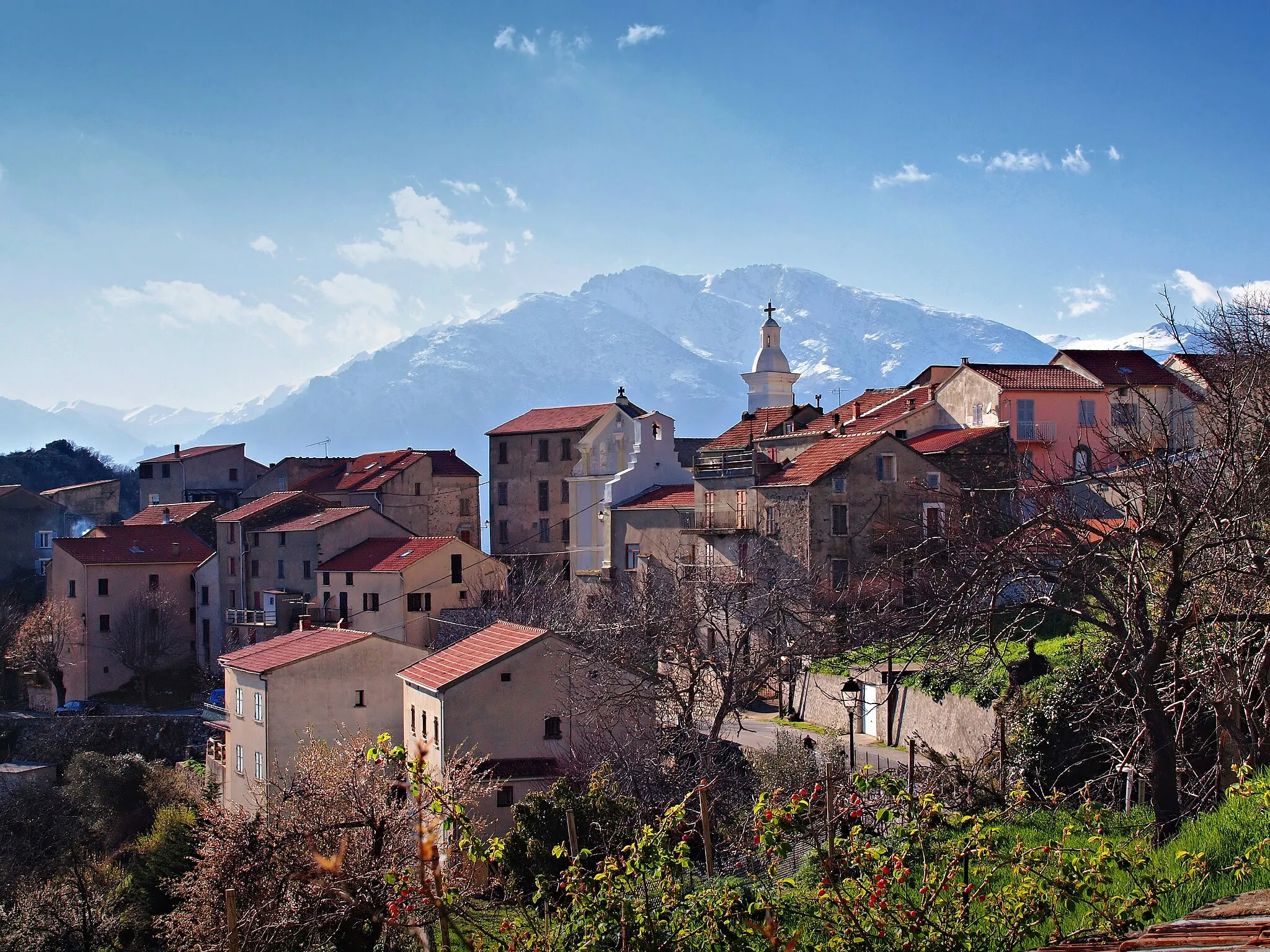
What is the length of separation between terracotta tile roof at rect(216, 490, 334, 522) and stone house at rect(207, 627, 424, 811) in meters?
23.5

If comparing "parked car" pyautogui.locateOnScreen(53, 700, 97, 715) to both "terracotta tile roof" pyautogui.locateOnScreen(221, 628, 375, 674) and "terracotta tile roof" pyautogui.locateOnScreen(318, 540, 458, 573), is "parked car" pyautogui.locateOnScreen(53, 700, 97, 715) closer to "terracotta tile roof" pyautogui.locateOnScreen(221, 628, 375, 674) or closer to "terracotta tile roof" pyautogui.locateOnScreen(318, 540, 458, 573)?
"terracotta tile roof" pyautogui.locateOnScreen(318, 540, 458, 573)

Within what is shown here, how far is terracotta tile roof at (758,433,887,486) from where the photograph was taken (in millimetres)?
41312

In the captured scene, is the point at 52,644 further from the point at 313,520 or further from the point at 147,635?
the point at 313,520

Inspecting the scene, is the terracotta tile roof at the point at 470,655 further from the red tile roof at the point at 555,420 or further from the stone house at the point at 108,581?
the stone house at the point at 108,581

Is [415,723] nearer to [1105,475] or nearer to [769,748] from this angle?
[769,748]

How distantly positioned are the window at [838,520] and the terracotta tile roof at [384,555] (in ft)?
59.8

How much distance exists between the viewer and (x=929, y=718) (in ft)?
93.9

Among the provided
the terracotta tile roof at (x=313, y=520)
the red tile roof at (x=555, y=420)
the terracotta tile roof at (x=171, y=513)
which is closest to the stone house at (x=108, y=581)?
the terracotta tile roof at (x=171, y=513)

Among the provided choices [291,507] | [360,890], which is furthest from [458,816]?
[291,507]

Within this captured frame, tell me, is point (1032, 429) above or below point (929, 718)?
above

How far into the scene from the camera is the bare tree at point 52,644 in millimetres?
60625

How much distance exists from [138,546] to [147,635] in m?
5.62

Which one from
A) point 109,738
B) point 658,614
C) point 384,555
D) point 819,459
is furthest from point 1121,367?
point 109,738

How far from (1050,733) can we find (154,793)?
114 ft
